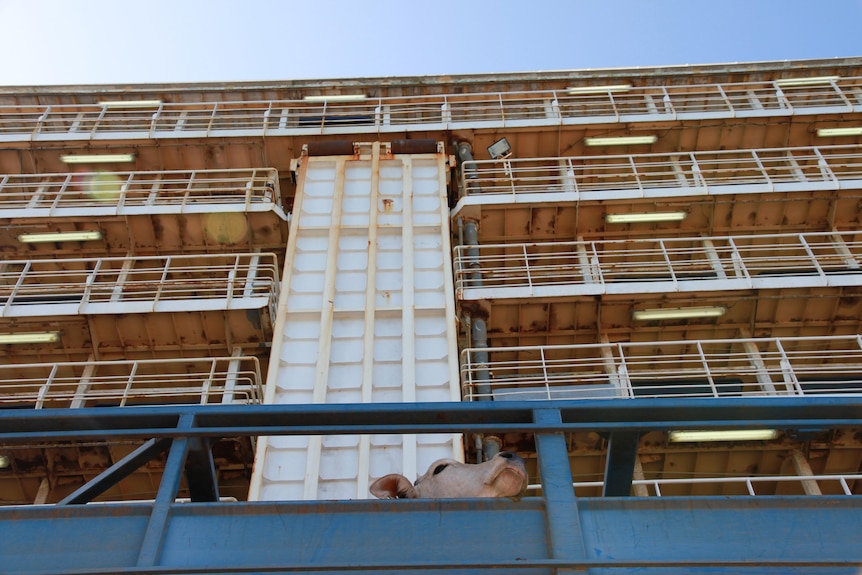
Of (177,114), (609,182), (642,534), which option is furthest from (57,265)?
(642,534)

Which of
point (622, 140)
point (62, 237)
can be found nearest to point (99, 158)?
point (62, 237)

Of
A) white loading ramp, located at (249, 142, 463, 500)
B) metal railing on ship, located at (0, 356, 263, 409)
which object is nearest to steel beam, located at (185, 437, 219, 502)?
white loading ramp, located at (249, 142, 463, 500)

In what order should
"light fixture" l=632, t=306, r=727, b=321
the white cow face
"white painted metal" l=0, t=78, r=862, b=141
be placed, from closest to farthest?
the white cow face
"light fixture" l=632, t=306, r=727, b=321
"white painted metal" l=0, t=78, r=862, b=141

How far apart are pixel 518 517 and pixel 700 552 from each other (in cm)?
100

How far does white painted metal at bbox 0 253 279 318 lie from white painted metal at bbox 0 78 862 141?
13.8 feet

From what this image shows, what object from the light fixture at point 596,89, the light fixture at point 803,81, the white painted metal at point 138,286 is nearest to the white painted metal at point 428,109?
the light fixture at point 596,89

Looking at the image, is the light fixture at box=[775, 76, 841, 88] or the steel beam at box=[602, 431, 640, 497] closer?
the steel beam at box=[602, 431, 640, 497]

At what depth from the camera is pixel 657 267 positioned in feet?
49.4

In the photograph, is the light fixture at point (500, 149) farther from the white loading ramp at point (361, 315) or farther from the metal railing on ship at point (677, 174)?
the white loading ramp at point (361, 315)

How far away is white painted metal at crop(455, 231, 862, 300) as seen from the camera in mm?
12938

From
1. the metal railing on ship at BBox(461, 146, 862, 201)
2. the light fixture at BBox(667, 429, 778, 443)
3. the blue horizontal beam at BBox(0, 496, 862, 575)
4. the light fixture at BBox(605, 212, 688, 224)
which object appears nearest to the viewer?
the blue horizontal beam at BBox(0, 496, 862, 575)

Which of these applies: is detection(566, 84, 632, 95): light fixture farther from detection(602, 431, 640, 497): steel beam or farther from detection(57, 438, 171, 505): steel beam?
detection(57, 438, 171, 505): steel beam

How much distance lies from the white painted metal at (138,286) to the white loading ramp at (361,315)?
991mm

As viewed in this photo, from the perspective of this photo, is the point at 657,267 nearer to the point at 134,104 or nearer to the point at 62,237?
the point at 62,237
